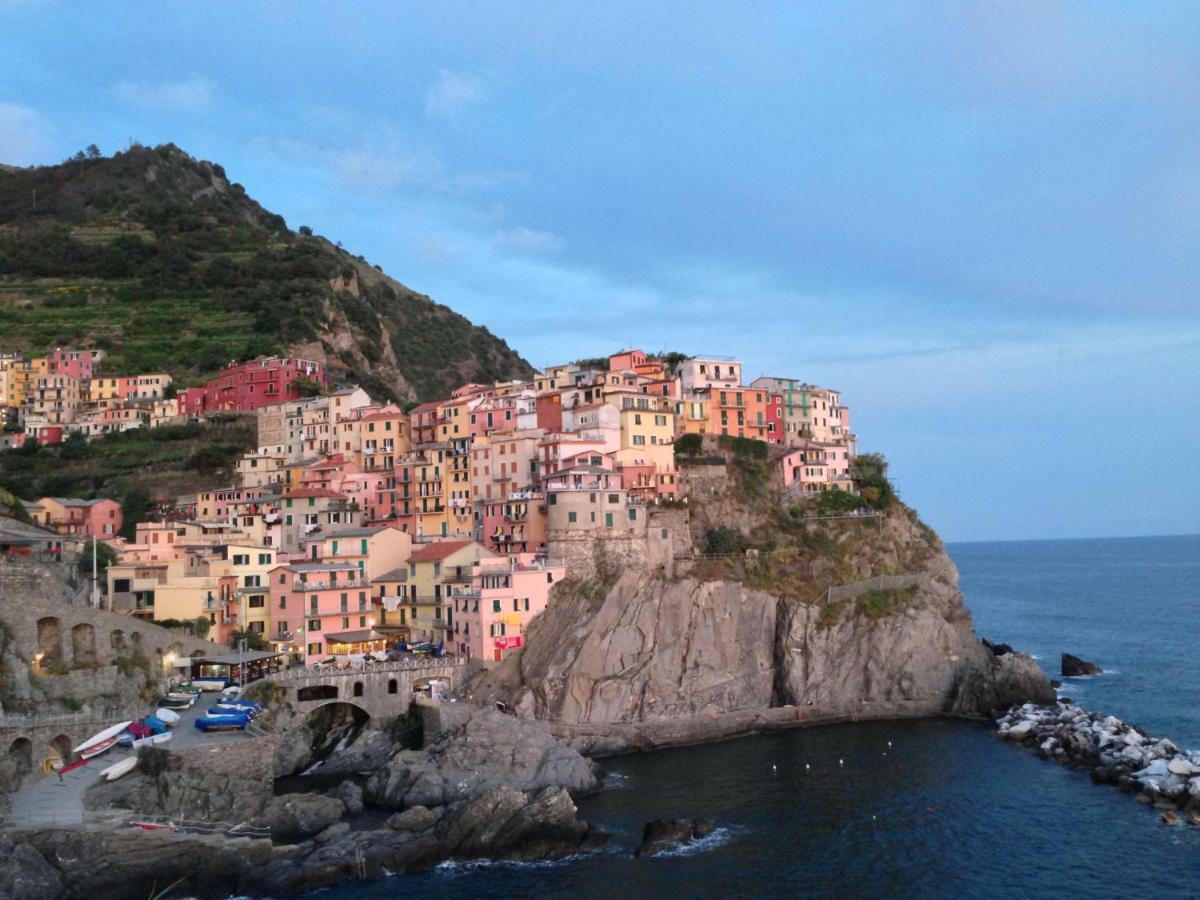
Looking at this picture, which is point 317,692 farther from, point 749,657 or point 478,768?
point 749,657

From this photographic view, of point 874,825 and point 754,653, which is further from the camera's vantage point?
point 754,653

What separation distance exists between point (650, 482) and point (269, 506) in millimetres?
28461

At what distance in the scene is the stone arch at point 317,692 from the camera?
55.8m

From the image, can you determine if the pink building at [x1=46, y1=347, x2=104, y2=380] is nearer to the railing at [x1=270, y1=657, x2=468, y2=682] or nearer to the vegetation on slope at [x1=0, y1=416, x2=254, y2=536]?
the vegetation on slope at [x1=0, y1=416, x2=254, y2=536]

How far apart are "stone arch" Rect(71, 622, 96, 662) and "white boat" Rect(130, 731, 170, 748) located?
24.8 ft

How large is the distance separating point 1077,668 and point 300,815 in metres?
59.5

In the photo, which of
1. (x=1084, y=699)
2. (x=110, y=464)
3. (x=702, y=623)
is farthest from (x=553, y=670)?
(x=110, y=464)

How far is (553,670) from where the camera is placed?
59312 millimetres

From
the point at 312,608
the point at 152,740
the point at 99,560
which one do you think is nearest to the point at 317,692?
the point at 312,608

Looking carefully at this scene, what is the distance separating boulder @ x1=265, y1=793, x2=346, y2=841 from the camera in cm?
4216

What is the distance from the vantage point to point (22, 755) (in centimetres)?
4353

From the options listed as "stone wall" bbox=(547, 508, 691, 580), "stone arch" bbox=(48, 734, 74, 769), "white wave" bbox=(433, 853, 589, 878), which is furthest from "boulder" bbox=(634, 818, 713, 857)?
"stone arch" bbox=(48, 734, 74, 769)

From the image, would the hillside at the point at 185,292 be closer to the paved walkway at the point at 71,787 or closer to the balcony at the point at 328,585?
the balcony at the point at 328,585

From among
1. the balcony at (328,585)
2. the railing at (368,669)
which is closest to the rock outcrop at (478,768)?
the railing at (368,669)
